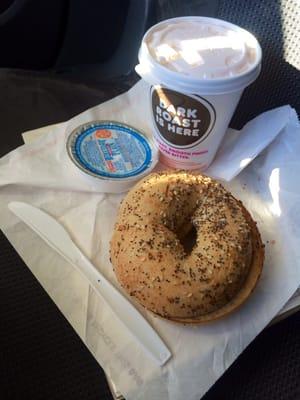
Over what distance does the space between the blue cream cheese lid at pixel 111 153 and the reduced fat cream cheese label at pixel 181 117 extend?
0.05 m

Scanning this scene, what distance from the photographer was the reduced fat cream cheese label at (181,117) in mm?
709

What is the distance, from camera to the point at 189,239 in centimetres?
71

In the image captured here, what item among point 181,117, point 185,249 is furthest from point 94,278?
point 181,117

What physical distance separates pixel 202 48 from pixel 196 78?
6 cm

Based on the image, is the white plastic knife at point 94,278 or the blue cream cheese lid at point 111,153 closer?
the white plastic knife at point 94,278

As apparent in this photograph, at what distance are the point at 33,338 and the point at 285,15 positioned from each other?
0.59 m

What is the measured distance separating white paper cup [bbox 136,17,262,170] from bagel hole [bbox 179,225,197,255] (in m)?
0.14

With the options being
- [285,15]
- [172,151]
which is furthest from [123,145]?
[285,15]

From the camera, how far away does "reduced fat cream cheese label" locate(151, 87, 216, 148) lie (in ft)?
2.33

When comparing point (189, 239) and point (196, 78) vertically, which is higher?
point (196, 78)

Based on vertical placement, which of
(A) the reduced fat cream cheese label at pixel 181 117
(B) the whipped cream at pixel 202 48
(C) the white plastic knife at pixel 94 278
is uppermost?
(B) the whipped cream at pixel 202 48

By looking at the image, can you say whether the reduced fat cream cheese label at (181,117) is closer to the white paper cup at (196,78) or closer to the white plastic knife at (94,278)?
the white paper cup at (196,78)

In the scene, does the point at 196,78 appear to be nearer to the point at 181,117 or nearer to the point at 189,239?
the point at 181,117

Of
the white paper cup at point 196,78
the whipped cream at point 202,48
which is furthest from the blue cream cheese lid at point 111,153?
the whipped cream at point 202,48
